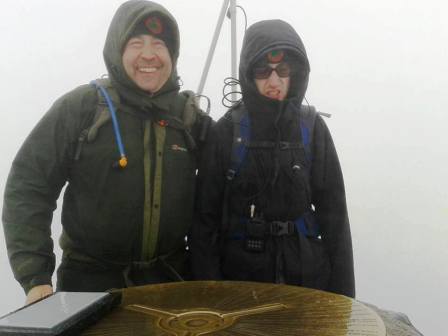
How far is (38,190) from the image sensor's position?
149cm

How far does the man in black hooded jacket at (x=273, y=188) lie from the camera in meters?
1.64

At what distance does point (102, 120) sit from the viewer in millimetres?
1529

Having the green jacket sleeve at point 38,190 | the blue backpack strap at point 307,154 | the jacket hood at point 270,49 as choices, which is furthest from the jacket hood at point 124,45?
the blue backpack strap at point 307,154

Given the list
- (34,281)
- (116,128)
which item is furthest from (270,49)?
(34,281)

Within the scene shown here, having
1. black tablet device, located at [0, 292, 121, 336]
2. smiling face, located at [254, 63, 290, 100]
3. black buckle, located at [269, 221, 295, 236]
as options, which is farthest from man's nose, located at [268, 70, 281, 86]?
black tablet device, located at [0, 292, 121, 336]

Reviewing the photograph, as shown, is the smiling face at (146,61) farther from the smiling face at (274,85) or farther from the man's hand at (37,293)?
the man's hand at (37,293)

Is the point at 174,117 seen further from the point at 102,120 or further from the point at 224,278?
the point at 224,278

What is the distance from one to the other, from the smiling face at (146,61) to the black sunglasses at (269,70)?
1.01 ft

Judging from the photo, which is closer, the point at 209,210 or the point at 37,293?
the point at 37,293

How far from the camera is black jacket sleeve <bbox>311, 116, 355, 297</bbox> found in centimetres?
172

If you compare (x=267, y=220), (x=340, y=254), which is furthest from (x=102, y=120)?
(x=340, y=254)

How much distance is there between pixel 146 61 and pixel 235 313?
2.88 feet

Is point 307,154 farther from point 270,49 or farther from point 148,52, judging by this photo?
point 148,52

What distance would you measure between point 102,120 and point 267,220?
0.60 meters
